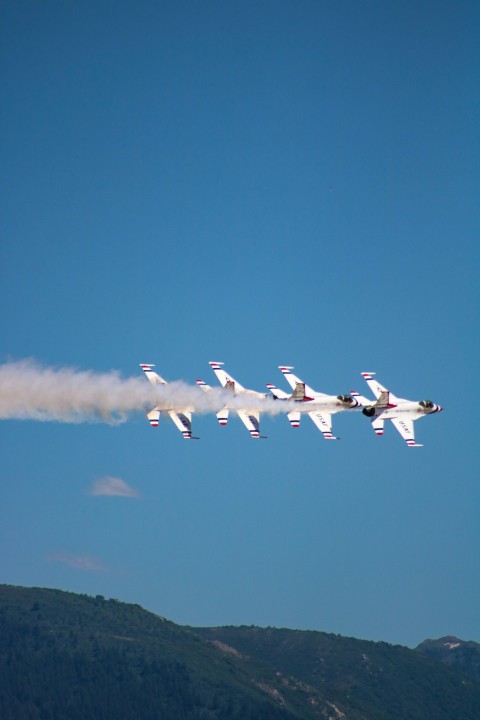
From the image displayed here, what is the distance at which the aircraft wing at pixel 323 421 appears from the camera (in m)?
156

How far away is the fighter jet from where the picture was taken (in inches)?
6289

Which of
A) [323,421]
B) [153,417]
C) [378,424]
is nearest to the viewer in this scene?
[153,417]

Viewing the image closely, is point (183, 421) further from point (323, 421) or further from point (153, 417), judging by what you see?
point (323, 421)

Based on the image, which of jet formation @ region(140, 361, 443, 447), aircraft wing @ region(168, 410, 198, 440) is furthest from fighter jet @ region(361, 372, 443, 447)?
aircraft wing @ region(168, 410, 198, 440)

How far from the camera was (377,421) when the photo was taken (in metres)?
160

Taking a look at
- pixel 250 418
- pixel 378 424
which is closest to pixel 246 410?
pixel 250 418

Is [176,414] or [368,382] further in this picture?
[368,382]

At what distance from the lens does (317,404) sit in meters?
158

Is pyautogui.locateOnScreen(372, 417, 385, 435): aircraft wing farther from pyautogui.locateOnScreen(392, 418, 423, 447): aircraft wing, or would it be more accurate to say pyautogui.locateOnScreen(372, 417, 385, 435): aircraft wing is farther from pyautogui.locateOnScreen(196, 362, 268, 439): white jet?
pyautogui.locateOnScreen(196, 362, 268, 439): white jet

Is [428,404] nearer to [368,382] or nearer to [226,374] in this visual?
[368,382]

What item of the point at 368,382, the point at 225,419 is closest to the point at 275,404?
the point at 225,419

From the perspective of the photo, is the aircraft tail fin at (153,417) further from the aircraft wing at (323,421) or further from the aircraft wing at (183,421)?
the aircraft wing at (323,421)

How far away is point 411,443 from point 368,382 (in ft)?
45.3

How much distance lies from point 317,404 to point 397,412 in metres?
11.3
